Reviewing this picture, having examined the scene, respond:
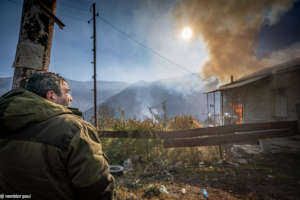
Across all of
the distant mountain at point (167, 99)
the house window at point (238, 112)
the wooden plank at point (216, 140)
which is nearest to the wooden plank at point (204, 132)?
the wooden plank at point (216, 140)

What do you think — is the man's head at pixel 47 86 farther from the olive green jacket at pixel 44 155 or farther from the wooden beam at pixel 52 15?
the wooden beam at pixel 52 15

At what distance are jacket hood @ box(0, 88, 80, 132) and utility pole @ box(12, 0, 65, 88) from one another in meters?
1.29

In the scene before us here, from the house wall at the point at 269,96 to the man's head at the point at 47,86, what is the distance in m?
11.6

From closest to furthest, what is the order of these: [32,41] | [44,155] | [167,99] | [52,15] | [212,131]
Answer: [44,155] → [32,41] → [52,15] → [212,131] → [167,99]

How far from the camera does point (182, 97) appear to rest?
294 ft

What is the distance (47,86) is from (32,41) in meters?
1.37

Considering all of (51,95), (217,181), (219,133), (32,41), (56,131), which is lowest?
(217,181)

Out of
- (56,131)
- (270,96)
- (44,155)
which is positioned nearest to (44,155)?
(44,155)

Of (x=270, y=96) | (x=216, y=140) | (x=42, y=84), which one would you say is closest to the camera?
(x=42, y=84)

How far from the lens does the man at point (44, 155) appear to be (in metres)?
0.97

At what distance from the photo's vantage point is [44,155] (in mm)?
977

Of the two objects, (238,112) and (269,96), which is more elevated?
(269,96)

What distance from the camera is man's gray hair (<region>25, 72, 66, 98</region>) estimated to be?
4.43 feet

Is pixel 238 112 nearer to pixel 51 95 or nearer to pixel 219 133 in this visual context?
pixel 219 133
